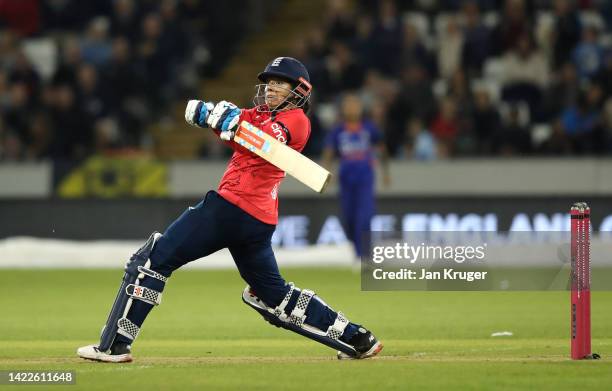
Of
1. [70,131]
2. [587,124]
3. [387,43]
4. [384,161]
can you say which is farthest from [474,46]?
[70,131]

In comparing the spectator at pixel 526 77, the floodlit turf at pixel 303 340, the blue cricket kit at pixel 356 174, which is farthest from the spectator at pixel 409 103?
the floodlit turf at pixel 303 340

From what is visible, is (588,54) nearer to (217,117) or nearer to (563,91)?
(563,91)

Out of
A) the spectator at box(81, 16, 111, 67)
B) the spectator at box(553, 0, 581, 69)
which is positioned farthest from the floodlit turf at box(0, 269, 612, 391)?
the spectator at box(81, 16, 111, 67)

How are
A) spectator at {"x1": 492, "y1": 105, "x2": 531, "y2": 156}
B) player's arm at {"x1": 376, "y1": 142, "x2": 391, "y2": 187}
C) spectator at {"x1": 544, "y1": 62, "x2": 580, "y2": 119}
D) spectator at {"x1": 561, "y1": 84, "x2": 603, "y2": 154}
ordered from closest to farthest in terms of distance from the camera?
player's arm at {"x1": 376, "y1": 142, "x2": 391, "y2": 187}
spectator at {"x1": 561, "y1": 84, "x2": 603, "y2": 154}
spectator at {"x1": 492, "y1": 105, "x2": 531, "y2": 156}
spectator at {"x1": 544, "y1": 62, "x2": 580, "y2": 119}

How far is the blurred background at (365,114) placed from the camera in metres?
20.1

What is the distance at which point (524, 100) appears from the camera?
69.3ft

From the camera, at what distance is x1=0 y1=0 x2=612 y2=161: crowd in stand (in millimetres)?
20625

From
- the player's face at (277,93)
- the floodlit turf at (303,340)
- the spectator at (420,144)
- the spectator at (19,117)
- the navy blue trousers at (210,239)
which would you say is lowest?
the floodlit turf at (303,340)

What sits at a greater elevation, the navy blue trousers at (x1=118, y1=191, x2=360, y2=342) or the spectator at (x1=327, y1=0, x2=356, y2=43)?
the spectator at (x1=327, y1=0, x2=356, y2=43)

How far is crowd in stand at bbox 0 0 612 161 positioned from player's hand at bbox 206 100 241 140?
11.8m

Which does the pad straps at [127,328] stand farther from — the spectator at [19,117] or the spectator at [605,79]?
the spectator at [19,117]

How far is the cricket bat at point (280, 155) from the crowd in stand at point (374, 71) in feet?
38.8

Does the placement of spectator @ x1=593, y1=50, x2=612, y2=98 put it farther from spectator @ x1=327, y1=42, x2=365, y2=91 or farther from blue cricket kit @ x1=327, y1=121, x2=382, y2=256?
blue cricket kit @ x1=327, y1=121, x2=382, y2=256

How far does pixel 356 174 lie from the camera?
17828mm
